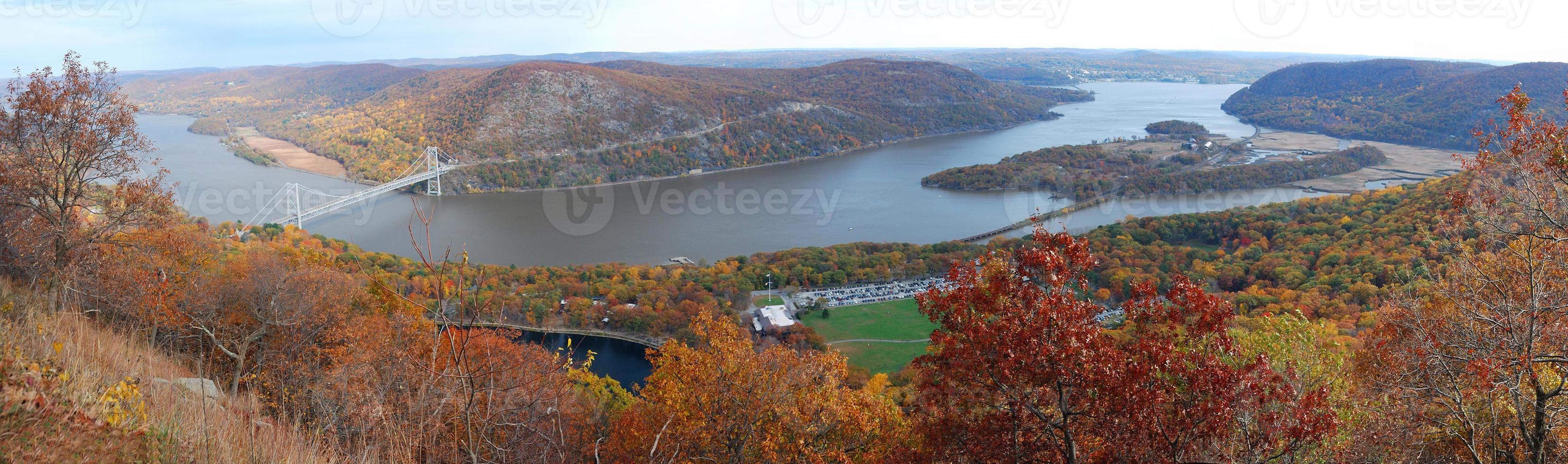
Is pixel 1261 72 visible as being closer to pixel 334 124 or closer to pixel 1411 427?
pixel 334 124

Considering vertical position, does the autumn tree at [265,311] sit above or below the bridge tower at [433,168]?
above

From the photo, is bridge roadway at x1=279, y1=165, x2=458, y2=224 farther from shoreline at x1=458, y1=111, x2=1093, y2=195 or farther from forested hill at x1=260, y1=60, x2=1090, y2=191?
shoreline at x1=458, y1=111, x2=1093, y2=195

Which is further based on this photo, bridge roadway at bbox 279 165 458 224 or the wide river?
bridge roadway at bbox 279 165 458 224

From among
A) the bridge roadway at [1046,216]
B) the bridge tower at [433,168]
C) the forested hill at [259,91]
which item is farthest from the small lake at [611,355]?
the forested hill at [259,91]

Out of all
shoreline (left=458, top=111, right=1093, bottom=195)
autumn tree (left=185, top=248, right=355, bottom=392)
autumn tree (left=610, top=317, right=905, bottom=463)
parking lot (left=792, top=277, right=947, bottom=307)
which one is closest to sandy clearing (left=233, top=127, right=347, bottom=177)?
shoreline (left=458, top=111, right=1093, bottom=195)

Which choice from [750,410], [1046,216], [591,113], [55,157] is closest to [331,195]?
[591,113]

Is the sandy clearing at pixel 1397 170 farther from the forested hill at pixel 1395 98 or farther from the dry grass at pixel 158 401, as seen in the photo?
the dry grass at pixel 158 401
